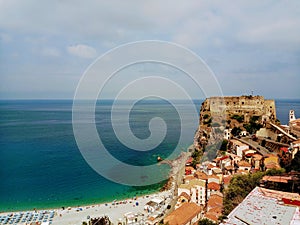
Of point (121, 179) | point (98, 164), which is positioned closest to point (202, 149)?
point (121, 179)

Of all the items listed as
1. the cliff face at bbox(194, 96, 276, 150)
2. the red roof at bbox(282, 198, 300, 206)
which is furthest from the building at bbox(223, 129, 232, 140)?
the red roof at bbox(282, 198, 300, 206)

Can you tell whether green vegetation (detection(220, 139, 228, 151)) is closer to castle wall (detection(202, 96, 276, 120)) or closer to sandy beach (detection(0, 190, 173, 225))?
castle wall (detection(202, 96, 276, 120))

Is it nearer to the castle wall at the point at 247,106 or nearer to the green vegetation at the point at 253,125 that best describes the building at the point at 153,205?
the green vegetation at the point at 253,125

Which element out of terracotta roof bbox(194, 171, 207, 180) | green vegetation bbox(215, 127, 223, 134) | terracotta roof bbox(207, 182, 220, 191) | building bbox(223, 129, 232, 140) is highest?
green vegetation bbox(215, 127, 223, 134)

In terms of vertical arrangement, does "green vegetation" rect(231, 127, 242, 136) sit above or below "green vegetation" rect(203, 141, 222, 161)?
above

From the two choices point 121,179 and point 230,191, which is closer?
point 230,191

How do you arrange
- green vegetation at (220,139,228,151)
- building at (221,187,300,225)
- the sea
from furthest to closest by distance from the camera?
green vegetation at (220,139,228,151), the sea, building at (221,187,300,225)

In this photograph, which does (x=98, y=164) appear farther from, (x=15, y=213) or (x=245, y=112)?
(x=245, y=112)

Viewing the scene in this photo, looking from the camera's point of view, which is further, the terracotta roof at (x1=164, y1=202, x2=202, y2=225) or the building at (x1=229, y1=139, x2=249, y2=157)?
the building at (x1=229, y1=139, x2=249, y2=157)

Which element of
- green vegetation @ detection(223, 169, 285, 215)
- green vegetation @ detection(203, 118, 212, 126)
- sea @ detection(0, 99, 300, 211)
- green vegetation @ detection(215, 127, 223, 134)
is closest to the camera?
green vegetation @ detection(223, 169, 285, 215)
